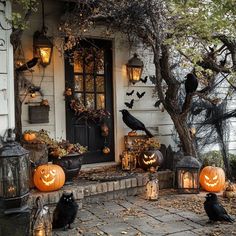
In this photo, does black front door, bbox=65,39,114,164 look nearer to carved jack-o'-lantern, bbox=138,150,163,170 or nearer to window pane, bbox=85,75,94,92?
window pane, bbox=85,75,94,92

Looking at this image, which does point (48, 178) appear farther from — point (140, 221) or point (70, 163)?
point (140, 221)

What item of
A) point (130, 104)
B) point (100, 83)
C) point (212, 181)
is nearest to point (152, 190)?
point (212, 181)

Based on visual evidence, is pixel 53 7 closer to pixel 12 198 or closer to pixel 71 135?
pixel 71 135

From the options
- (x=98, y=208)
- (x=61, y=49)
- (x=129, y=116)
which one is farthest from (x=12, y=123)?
(x=129, y=116)

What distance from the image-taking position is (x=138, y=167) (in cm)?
604

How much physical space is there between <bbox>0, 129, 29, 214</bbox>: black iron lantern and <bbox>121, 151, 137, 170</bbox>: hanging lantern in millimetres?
2678

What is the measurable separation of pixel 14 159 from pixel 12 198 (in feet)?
1.31

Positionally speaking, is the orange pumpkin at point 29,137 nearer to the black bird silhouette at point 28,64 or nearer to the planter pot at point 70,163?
the planter pot at point 70,163

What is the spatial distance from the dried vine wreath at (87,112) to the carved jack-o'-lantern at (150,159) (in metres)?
1.02

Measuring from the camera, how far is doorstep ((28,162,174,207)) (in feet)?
14.7

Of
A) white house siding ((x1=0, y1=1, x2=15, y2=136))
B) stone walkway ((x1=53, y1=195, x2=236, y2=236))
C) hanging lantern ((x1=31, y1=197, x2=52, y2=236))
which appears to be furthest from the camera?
white house siding ((x1=0, y1=1, x2=15, y2=136))

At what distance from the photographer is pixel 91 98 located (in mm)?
6168

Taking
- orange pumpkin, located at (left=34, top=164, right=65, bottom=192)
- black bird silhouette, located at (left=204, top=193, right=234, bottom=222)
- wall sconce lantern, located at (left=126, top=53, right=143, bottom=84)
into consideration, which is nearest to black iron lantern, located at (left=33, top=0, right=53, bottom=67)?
Result: wall sconce lantern, located at (left=126, top=53, right=143, bottom=84)

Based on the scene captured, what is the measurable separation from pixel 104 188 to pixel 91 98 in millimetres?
1882
